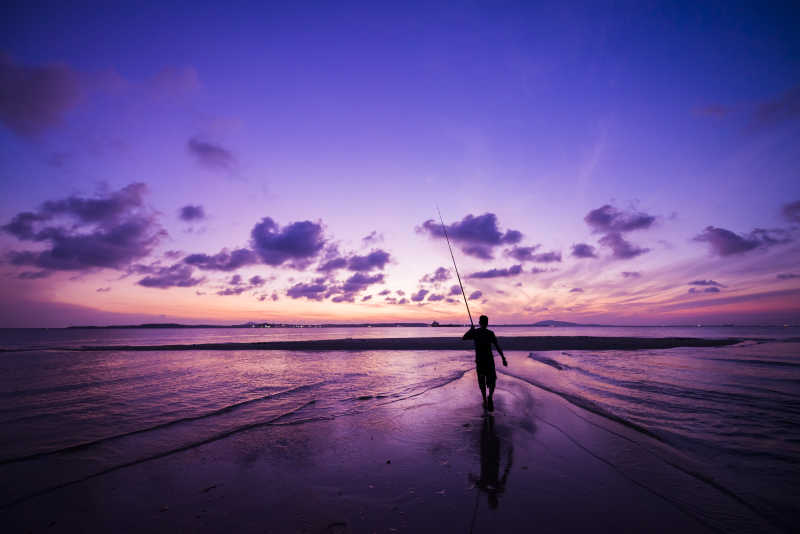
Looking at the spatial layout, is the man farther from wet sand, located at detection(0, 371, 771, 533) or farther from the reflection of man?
the reflection of man

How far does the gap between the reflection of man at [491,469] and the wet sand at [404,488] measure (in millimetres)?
24

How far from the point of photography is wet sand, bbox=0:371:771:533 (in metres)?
4.57

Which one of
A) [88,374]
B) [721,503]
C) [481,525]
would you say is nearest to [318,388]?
[481,525]

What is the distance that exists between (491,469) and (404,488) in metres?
1.79

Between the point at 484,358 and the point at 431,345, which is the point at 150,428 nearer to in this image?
the point at 484,358

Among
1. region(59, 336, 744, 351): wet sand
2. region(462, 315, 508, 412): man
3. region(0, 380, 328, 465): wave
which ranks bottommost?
region(0, 380, 328, 465): wave

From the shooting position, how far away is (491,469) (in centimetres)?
626

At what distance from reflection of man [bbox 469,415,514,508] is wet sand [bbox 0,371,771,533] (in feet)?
0.08

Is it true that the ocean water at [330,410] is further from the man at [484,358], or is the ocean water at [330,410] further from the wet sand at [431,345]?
the wet sand at [431,345]

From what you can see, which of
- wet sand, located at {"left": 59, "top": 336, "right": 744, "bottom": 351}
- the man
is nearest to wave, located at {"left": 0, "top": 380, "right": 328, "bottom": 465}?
the man

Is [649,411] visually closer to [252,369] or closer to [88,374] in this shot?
[252,369]

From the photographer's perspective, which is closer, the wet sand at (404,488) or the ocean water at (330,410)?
the wet sand at (404,488)

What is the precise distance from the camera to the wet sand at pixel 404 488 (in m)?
4.57

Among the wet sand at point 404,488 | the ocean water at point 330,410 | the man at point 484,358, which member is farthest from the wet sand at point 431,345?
the wet sand at point 404,488
